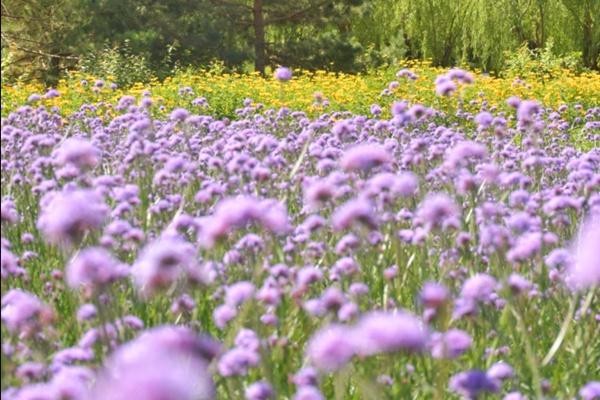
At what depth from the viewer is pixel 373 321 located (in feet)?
4.87

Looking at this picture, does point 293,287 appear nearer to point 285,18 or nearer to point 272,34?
point 285,18

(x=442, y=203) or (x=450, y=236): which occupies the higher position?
(x=442, y=203)

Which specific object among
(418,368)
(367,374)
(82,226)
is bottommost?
(418,368)

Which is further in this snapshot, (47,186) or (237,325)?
(47,186)

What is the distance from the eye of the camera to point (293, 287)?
2.90 metres

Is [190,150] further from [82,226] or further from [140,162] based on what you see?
[82,226]

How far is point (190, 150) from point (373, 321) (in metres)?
3.74

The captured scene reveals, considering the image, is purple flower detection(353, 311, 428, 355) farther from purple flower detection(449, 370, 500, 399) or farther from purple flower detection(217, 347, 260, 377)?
purple flower detection(217, 347, 260, 377)

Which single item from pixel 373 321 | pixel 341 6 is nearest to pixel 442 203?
pixel 373 321

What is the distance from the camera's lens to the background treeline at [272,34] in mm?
18781

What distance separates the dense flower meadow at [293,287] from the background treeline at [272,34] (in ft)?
39.6

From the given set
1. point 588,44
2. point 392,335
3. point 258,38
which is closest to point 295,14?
point 258,38

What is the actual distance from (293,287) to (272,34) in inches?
908

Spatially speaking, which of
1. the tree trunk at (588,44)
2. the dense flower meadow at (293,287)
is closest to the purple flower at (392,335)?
the dense flower meadow at (293,287)
